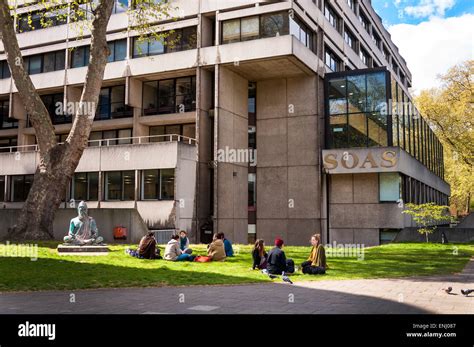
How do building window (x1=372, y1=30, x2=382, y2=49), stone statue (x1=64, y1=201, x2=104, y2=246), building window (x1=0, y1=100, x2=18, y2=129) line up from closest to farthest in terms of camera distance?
1. stone statue (x1=64, y1=201, x2=104, y2=246)
2. building window (x1=0, y1=100, x2=18, y2=129)
3. building window (x1=372, y1=30, x2=382, y2=49)

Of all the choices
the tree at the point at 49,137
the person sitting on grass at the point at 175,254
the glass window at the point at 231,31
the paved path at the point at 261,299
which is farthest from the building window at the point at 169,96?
the paved path at the point at 261,299

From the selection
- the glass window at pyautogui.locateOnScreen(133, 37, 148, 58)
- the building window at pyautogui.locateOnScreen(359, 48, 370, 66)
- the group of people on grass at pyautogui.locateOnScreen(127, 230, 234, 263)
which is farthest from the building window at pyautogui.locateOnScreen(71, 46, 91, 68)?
the group of people on grass at pyautogui.locateOnScreen(127, 230, 234, 263)

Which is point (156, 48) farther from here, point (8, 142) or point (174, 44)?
point (8, 142)

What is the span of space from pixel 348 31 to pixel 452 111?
13.2 metres

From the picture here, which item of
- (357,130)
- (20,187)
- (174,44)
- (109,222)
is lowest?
(109,222)

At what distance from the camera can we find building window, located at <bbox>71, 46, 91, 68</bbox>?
133ft

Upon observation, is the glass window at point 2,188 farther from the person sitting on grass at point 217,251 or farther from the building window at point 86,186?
the person sitting on grass at point 217,251

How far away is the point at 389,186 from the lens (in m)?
34.1

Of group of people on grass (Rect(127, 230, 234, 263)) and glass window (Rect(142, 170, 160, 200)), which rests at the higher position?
glass window (Rect(142, 170, 160, 200))

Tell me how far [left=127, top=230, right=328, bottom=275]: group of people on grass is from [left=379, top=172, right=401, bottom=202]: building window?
1761 cm

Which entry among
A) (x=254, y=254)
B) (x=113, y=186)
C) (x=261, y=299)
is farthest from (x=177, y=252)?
(x=113, y=186)

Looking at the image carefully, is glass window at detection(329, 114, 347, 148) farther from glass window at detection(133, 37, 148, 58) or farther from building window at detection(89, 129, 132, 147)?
building window at detection(89, 129, 132, 147)

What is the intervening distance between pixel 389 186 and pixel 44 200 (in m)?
22.2

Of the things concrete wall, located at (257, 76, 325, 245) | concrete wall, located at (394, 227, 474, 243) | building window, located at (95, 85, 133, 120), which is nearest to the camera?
concrete wall, located at (394, 227, 474, 243)
